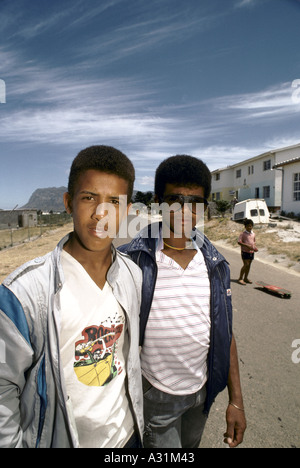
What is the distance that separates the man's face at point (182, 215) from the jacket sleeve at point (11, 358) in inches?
39.4

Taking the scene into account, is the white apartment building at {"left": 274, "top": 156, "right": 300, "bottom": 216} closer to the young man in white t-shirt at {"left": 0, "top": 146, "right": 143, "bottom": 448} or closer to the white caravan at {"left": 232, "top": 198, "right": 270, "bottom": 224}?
the white caravan at {"left": 232, "top": 198, "right": 270, "bottom": 224}

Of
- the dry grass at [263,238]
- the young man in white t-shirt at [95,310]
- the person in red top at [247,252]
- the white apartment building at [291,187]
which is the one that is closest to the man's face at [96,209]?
the young man in white t-shirt at [95,310]

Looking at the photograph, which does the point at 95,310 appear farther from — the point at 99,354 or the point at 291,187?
the point at 291,187

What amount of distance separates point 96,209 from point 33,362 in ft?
2.22

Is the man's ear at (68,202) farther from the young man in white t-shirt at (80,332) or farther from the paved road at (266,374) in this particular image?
the paved road at (266,374)

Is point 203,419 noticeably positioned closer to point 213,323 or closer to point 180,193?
point 213,323

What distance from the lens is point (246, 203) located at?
20938 mm

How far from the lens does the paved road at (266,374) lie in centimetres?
247

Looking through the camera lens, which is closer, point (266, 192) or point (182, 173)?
point (182, 173)

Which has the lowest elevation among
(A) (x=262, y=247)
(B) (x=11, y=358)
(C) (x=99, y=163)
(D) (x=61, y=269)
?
Answer: (A) (x=262, y=247)

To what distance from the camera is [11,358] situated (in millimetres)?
977

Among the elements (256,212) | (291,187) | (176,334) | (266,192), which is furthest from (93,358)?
(266,192)

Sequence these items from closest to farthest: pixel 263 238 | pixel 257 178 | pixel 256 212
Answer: pixel 263 238
pixel 256 212
pixel 257 178
